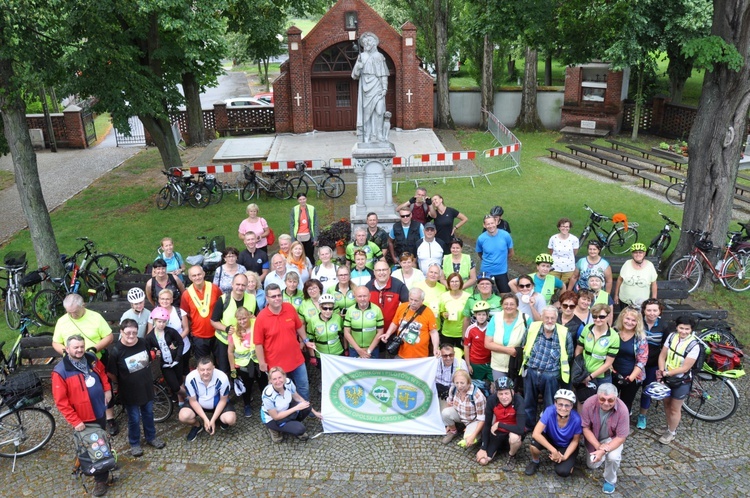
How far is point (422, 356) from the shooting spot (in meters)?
8.02

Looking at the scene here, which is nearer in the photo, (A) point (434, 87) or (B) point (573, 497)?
(B) point (573, 497)

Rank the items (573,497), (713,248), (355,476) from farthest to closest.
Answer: (713,248), (355,476), (573,497)

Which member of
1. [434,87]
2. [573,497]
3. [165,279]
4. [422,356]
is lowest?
[573,497]

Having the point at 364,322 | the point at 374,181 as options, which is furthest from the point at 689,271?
the point at 364,322

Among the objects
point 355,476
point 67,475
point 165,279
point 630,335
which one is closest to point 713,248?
point 630,335

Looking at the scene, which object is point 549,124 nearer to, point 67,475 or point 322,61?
point 322,61

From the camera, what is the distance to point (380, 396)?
308 inches

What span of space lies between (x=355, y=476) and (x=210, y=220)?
1050 cm

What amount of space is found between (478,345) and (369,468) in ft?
6.23

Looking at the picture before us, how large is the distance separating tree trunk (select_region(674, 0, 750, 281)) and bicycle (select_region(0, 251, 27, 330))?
1135 cm

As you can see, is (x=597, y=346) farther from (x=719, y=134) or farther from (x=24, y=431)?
(x=24, y=431)

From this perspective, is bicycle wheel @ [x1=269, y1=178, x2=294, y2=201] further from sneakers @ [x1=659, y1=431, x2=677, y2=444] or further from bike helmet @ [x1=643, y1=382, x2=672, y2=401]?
sneakers @ [x1=659, y1=431, x2=677, y2=444]

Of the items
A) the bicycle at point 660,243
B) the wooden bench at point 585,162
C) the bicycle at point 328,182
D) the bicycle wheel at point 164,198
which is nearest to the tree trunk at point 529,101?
the wooden bench at point 585,162

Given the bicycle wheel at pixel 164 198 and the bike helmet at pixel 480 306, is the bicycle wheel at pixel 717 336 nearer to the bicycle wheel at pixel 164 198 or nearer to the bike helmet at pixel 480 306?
the bike helmet at pixel 480 306
